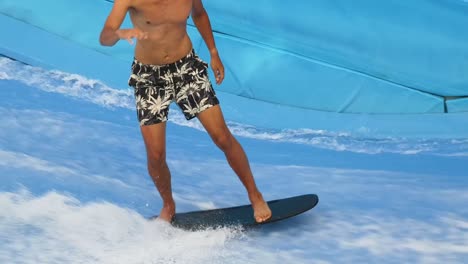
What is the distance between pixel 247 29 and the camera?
14.9 feet

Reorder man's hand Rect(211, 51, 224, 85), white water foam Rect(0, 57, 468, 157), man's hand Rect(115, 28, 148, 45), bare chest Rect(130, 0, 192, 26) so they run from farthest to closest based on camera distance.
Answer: white water foam Rect(0, 57, 468, 157)
man's hand Rect(211, 51, 224, 85)
bare chest Rect(130, 0, 192, 26)
man's hand Rect(115, 28, 148, 45)

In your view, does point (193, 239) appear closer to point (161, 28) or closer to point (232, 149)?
point (232, 149)

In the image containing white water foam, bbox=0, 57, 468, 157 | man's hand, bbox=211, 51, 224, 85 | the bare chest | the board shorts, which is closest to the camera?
the bare chest

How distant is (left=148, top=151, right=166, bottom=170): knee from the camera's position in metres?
2.87

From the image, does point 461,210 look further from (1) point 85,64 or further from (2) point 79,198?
(1) point 85,64

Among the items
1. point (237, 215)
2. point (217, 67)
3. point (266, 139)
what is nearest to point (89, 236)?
point (237, 215)

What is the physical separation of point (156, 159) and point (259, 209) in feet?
1.26

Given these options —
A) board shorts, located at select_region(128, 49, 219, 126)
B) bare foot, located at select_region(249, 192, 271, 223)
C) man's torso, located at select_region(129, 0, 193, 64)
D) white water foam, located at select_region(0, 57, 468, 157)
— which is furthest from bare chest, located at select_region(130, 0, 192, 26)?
white water foam, located at select_region(0, 57, 468, 157)

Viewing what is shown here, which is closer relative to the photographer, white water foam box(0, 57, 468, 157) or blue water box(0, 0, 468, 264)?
blue water box(0, 0, 468, 264)

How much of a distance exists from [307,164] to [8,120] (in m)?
1.35

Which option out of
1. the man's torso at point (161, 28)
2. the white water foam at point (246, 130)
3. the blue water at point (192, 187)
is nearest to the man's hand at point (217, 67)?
the man's torso at point (161, 28)

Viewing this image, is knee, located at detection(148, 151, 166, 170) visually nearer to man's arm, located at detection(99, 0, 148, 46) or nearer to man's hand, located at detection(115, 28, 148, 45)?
man's arm, located at detection(99, 0, 148, 46)

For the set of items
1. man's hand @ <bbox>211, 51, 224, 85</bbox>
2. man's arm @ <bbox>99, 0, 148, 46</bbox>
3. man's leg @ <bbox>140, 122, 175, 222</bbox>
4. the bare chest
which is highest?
the bare chest

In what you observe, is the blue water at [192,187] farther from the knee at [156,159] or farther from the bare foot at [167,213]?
the knee at [156,159]
